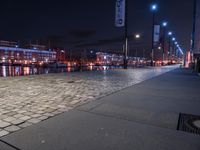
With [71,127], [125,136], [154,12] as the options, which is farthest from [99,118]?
[154,12]

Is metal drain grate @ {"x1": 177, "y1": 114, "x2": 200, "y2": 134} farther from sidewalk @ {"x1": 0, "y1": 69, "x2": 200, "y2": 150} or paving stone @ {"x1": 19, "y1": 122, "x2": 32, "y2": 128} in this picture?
paving stone @ {"x1": 19, "y1": 122, "x2": 32, "y2": 128}

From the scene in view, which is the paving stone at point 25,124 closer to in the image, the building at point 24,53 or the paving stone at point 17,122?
the paving stone at point 17,122

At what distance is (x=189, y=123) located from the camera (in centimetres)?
356

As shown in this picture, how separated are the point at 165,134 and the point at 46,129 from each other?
6.63 feet

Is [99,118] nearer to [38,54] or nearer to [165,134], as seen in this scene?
[165,134]

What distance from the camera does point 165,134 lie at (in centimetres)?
300

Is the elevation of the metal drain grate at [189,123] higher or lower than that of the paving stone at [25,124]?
lower

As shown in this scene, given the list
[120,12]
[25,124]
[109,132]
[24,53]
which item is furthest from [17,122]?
[24,53]

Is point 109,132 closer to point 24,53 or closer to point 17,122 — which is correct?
point 17,122

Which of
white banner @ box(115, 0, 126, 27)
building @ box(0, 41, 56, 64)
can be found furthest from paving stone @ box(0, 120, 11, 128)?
building @ box(0, 41, 56, 64)

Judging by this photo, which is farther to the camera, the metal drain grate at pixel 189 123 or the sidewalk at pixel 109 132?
the metal drain grate at pixel 189 123

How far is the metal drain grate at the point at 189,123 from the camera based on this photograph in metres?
3.27

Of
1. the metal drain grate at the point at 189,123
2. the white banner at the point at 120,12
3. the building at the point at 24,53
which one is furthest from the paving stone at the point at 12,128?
the building at the point at 24,53

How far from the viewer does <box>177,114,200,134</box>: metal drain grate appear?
3.27 m
